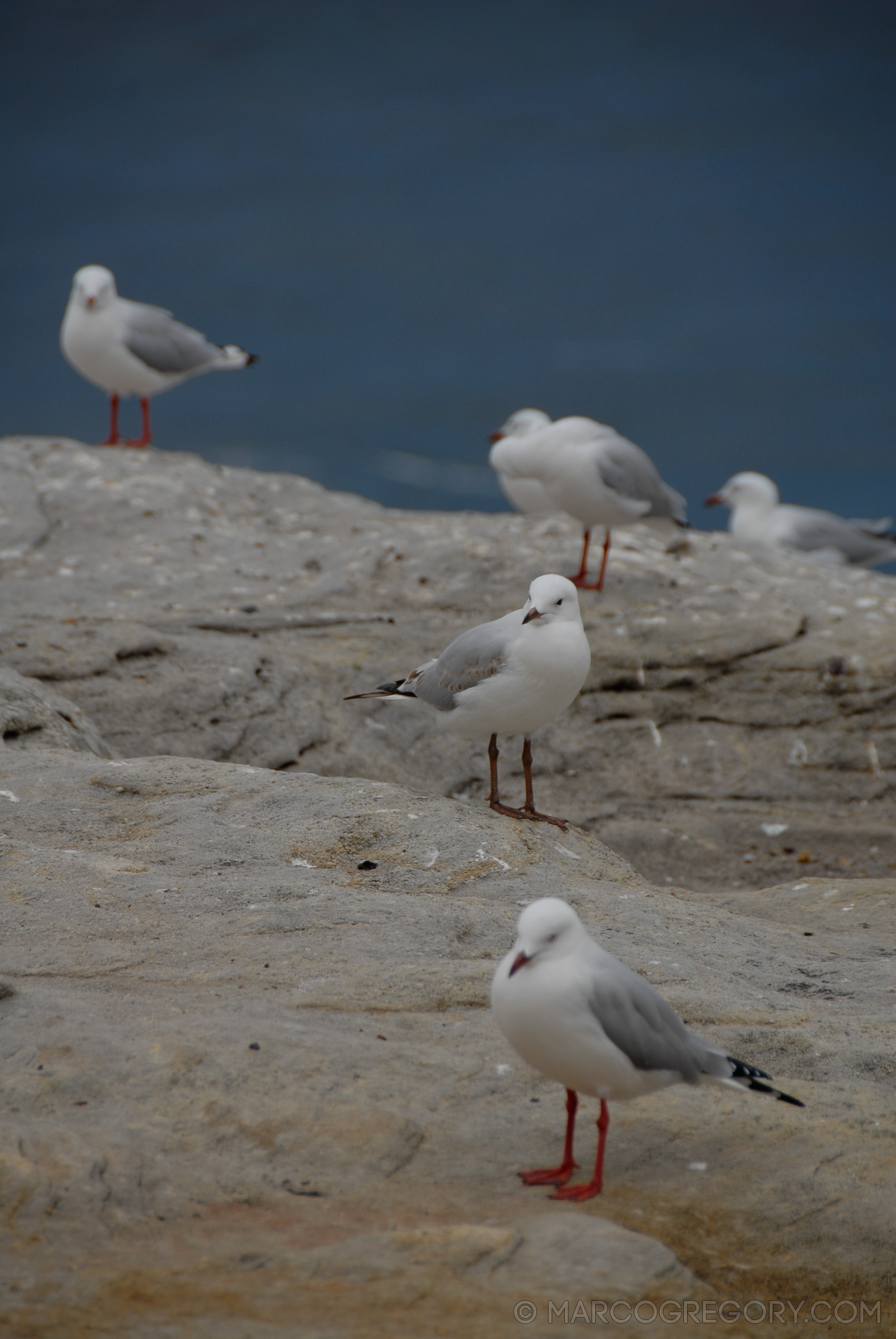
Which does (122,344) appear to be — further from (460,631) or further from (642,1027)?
(642,1027)

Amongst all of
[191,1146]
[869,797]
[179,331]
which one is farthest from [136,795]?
[179,331]

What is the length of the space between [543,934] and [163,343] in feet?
24.6

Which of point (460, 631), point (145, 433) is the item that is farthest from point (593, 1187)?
point (145, 433)

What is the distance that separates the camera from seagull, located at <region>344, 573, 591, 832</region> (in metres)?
4.03

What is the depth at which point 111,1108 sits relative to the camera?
8.43ft

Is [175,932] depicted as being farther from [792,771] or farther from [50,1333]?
[792,771]

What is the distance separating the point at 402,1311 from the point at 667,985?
1.45 metres

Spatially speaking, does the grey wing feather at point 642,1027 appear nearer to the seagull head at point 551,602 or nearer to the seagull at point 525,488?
the seagull head at point 551,602

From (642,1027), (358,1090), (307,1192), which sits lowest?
(307,1192)

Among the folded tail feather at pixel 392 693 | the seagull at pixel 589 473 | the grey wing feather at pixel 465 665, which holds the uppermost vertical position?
the seagull at pixel 589 473

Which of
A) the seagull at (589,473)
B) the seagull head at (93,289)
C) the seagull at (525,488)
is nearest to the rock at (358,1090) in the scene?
the seagull at (589,473)

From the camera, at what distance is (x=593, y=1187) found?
2.49 meters

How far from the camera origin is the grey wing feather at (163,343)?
8.80 metres

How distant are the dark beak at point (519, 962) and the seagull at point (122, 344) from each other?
6980 millimetres
